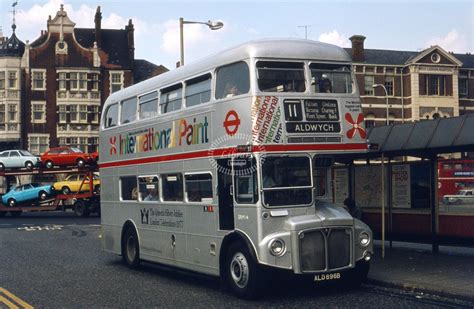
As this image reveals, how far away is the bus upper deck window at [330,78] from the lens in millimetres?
11289

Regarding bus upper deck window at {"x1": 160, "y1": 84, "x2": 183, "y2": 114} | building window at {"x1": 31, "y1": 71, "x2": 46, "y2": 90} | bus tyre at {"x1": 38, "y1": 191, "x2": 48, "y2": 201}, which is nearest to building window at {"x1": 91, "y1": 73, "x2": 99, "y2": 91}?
building window at {"x1": 31, "y1": 71, "x2": 46, "y2": 90}

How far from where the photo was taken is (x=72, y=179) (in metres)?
40.8

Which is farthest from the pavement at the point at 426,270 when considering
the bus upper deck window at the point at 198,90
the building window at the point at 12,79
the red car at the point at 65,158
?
the building window at the point at 12,79

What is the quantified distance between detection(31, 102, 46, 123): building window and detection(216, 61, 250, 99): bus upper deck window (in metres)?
50.3

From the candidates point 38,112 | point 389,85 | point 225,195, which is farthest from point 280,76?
point 38,112

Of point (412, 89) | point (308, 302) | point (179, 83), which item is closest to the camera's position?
point (308, 302)

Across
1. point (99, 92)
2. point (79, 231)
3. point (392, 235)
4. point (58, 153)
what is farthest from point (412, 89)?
point (392, 235)

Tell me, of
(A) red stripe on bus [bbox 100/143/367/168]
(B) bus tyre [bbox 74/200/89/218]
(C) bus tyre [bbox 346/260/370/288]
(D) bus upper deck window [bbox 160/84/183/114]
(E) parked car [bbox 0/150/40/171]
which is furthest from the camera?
(E) parked car [bbox 0/150/40/171]

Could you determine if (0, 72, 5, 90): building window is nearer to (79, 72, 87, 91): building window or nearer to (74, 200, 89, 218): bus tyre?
(79, 72, 87, 91): building window

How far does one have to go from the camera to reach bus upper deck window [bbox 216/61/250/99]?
36.2 feet

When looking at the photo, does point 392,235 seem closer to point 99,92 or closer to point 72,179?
point 72,179

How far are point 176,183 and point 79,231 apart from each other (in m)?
15.6

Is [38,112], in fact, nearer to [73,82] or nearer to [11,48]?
[73,82]

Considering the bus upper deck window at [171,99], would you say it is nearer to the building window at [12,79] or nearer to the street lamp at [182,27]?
the street lamp at [182,27]
